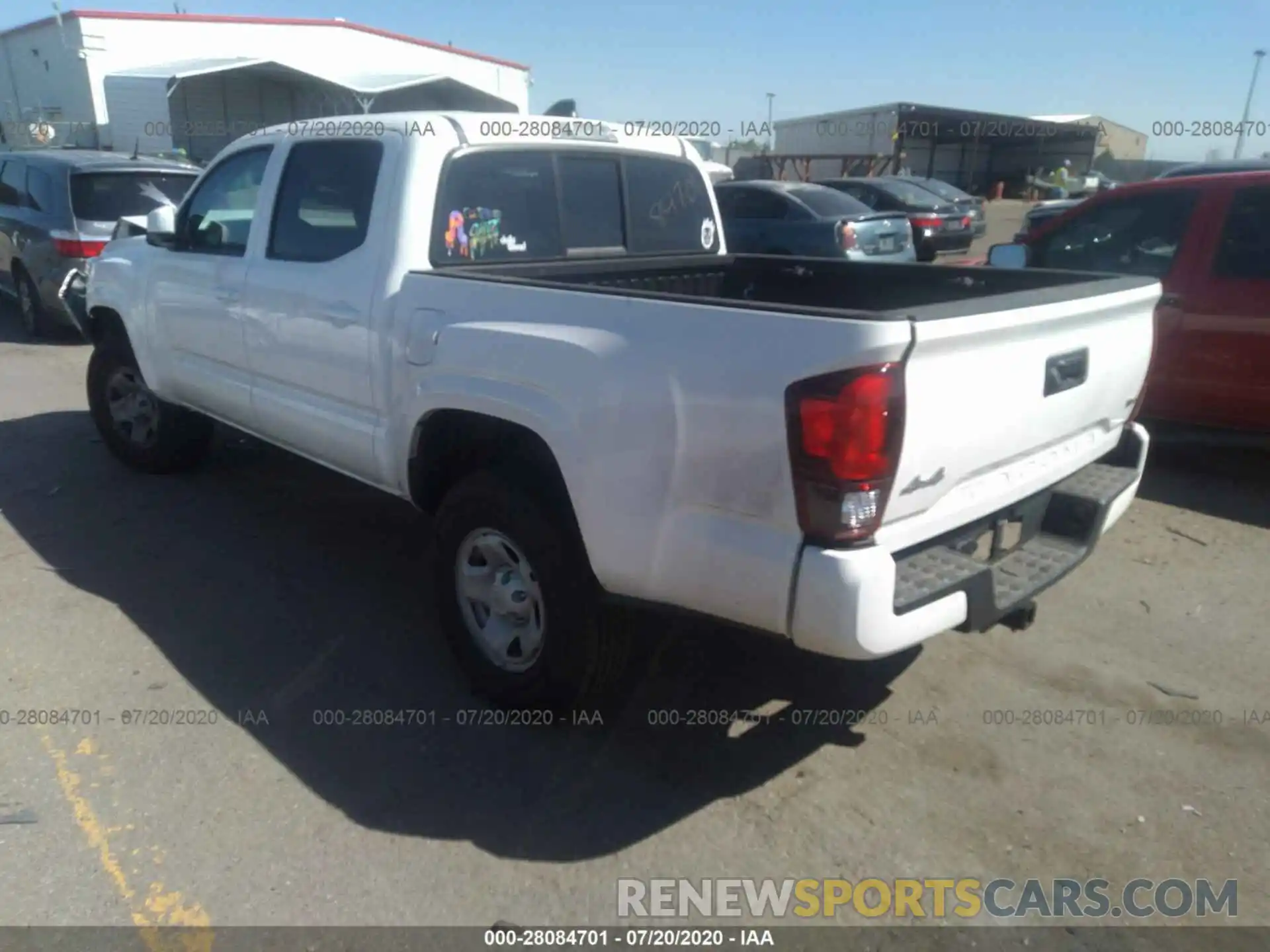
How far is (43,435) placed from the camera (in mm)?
6828

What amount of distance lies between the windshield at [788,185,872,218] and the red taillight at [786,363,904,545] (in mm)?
10517

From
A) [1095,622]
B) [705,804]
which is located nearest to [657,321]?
[705,804]

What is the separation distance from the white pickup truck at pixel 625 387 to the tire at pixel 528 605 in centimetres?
1

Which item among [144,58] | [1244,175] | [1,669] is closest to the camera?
[1,669]

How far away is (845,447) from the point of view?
237 centimetres

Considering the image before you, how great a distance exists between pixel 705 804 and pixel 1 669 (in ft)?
9.07

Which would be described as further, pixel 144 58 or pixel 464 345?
pixel 144 58

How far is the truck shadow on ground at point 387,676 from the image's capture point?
3.06 m

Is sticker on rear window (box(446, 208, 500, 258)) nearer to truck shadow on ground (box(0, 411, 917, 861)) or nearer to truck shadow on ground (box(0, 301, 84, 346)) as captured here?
truck shadow on ground (box(0, 411, 917, 861))

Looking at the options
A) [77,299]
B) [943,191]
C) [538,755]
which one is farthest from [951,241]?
[538,755]

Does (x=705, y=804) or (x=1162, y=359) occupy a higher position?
(x=1162, y=359)

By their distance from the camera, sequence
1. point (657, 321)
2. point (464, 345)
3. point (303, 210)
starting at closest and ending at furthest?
point (657, 321) < point (464, 345) < point (303, 210)

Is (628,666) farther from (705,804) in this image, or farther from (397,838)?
(397,838)

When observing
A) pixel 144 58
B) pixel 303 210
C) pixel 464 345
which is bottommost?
pixel 464 345
